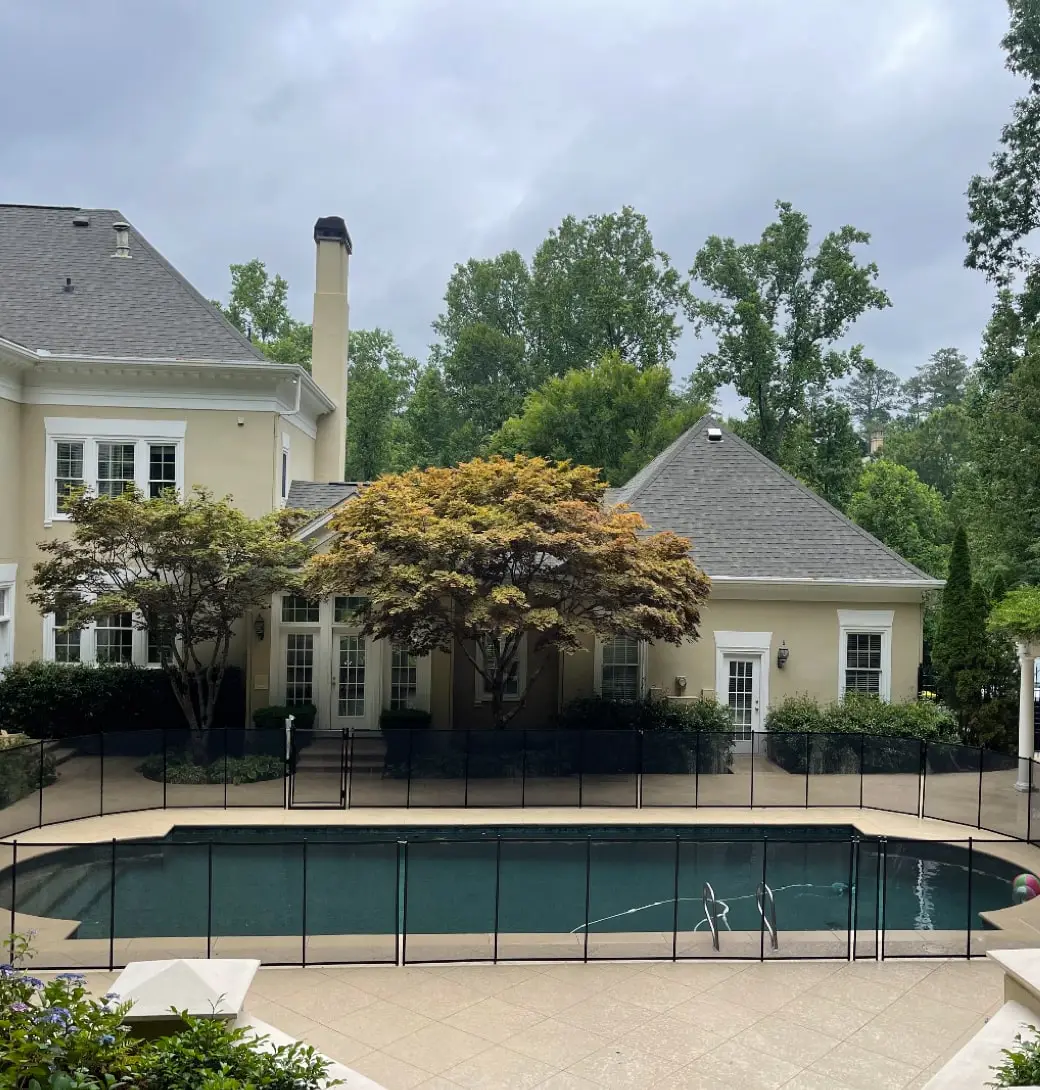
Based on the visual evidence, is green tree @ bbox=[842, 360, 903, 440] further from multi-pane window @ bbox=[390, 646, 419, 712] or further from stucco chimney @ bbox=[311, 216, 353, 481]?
multi-pane window @ bbox=[390, 646, 419, 712]

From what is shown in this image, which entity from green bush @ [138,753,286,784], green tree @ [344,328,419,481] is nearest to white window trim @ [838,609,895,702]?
green bush @ [138,753,286,784]

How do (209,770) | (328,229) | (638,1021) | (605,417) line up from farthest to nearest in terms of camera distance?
1. (605,417)
2. (328,229)
3. (209,770)
4. (638,1021)

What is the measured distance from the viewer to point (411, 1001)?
9.63m

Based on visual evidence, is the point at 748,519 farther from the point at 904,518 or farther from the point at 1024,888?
the point at 904,518

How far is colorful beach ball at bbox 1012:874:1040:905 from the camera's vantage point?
1275 centimetres

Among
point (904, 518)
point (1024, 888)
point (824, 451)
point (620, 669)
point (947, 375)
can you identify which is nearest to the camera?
point (1024, 888)

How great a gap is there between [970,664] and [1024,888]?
10835mm

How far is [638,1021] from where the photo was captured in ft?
30.2

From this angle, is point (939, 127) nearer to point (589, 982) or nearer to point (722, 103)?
point (722, 103)

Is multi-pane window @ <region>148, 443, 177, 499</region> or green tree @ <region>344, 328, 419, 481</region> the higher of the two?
green tree @ <region>344, 328, 419, 481</region>

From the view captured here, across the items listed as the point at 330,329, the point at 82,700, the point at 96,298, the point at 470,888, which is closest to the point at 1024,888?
the point at 470,888

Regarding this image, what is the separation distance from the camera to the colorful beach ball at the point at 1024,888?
502 inches

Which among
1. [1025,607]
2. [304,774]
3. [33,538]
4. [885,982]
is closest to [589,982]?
[885,982]

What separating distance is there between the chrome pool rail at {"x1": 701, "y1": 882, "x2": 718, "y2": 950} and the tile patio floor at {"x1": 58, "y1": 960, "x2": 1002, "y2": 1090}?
1.34ft
